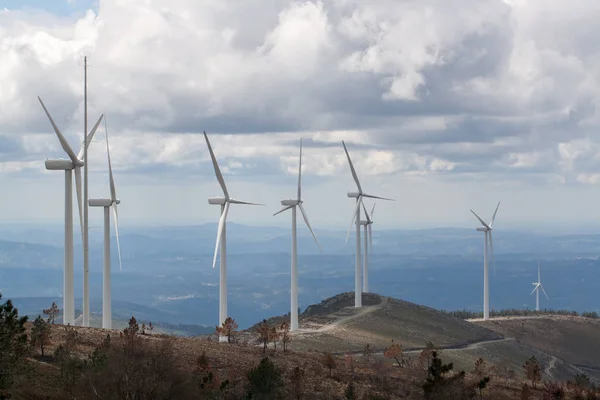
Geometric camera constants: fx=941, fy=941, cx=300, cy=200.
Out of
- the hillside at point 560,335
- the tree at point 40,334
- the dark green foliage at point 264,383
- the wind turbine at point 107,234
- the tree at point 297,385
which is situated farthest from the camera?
the hillside at point 560,335

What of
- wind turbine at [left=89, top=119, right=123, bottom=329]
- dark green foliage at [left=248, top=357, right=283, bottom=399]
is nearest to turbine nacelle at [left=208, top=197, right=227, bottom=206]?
wind turbine at [left=89, top=119, right=123, bottom=329]

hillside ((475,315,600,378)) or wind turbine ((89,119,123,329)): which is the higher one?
wind turbine ((89,119,123,329))

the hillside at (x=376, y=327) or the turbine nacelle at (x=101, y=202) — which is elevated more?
the turbine nacelle at (x=101, y=202)

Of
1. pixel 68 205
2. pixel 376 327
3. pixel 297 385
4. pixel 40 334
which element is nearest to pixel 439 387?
pixel 297 385

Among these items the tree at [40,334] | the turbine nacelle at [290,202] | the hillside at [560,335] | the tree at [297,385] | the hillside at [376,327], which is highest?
the turbine nacelle at [290,202]

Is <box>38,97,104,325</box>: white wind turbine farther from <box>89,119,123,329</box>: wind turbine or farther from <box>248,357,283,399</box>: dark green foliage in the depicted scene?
<box>248,357,283,399</box>: dark green foliage

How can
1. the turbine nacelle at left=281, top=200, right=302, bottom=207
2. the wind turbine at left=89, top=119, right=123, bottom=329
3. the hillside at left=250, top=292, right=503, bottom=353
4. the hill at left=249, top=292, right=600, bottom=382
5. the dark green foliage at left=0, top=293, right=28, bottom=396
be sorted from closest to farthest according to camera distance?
1. the dark green foliage at left=0, top=293, right=28, bottom=396
2. the wind turbine at left=89, top=119, right=123, bottom=329
3. the hillside at left=250, top=292, right=503, bottom=353
4. the hill at left=249, top=292, right=600, bottom=382
5. the turbine nacelle at left=281, top=200, right=302, bottom=207

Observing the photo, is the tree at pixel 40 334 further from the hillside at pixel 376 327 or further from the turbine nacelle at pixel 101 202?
the hillside at pixel 376 327

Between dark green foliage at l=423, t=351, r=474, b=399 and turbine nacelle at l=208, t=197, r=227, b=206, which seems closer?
dark green foliage at l=423, t=351, r=474, b=399

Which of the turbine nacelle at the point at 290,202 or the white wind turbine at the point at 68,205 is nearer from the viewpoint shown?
the white wind turbine at the point at 68,205

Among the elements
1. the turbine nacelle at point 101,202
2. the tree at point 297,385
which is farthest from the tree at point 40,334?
the turbine nacelle at point 101,202
